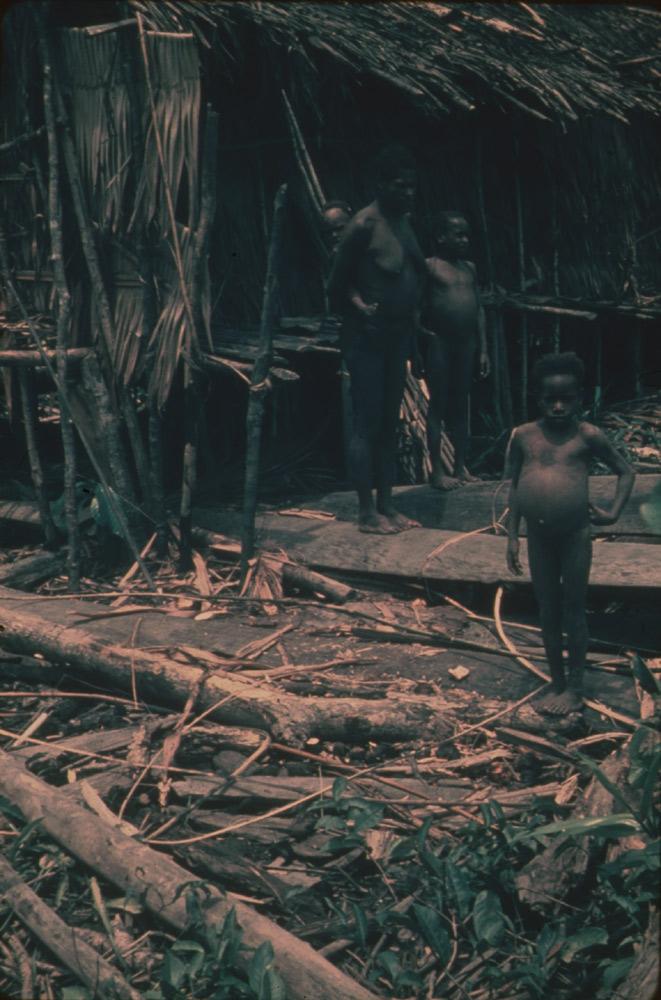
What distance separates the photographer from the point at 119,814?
3.98 meters

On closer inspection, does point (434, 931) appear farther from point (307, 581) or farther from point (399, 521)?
point (399, 521)

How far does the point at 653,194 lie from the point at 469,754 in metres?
7.31

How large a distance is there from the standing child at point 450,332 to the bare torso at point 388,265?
22.5 inches

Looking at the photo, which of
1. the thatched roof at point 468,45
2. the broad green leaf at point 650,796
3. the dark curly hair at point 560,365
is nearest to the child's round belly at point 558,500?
the dark curly hair at point 560,365

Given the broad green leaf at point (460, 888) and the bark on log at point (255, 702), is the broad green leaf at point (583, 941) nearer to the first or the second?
the broad green leaf at point (460, 888)

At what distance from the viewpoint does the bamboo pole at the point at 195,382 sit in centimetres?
605

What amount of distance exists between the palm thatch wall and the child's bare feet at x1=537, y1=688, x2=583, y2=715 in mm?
2816

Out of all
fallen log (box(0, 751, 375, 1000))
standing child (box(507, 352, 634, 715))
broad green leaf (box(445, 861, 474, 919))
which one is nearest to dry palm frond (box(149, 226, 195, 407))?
standing child (box(507, 352, 634, 715))

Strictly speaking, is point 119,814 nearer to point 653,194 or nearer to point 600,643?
point 600,643

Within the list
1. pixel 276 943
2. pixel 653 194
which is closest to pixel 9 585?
pixel 276 943

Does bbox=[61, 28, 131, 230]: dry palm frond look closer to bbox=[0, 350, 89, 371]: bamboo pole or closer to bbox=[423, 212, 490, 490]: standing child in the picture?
bbox=[0, 350, 89, 371]: bamboo pole

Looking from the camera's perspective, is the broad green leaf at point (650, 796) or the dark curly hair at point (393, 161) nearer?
the broad green leaf at point (650, 796)

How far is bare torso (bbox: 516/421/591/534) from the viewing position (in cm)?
425

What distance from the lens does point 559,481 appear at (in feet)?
13.9
